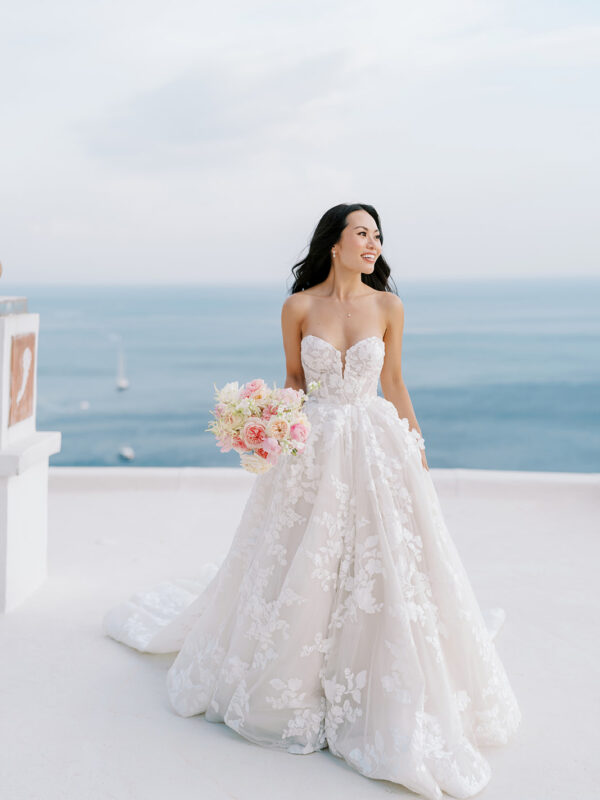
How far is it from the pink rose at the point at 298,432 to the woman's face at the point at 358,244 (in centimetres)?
82

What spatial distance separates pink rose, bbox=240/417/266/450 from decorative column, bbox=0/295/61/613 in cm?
203

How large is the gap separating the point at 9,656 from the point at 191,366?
49839 millimetres

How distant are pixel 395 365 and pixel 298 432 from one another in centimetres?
76

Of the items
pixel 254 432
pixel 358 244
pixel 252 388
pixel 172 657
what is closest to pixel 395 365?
pixel 358 244

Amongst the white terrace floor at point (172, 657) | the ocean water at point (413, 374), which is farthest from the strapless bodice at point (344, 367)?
the ocean water at point (413, 374)

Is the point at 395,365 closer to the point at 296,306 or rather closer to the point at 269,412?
the point at 296,306

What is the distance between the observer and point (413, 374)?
4850 centimetres

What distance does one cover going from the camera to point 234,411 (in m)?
3.04

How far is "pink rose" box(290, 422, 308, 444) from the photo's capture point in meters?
2.99

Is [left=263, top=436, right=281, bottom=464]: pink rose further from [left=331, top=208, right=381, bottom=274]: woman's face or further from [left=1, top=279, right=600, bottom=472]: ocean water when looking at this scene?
[left=1, top=279, right=600, bottom=472]: ocean water

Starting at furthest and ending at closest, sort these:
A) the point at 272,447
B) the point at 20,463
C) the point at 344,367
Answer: the point at 20,463
the point at 344,367
the point at 272,447

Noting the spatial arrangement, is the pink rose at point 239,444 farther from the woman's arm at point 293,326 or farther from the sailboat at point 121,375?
the sailboat at point 121,375

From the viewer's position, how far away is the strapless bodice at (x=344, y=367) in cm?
336

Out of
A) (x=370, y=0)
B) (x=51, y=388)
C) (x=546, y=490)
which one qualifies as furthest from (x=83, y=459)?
(x=546, y=490)
